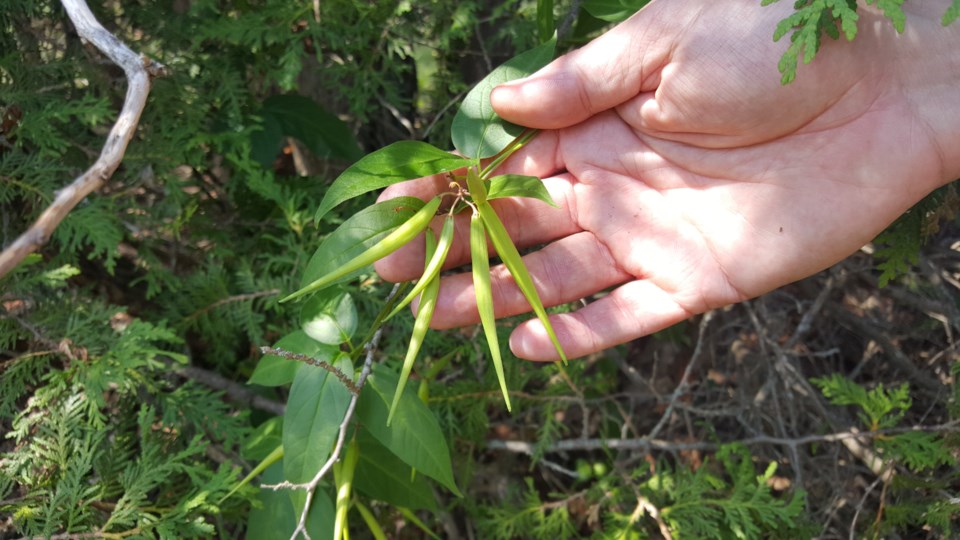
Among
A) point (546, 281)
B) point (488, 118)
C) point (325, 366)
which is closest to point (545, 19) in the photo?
point (488, 118)

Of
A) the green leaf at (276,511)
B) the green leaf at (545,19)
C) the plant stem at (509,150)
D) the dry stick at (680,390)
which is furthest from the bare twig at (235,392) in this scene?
the green leaf at (545,19)

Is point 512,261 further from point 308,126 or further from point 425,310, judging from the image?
point 308,126

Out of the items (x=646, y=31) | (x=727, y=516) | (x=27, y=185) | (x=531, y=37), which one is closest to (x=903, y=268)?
(x=727, y=516)

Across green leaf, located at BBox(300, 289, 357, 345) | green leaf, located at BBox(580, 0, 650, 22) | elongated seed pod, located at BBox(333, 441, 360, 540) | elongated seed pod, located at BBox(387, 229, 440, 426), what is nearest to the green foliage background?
green leaf, located at BBox(580, 0, 650, 22)

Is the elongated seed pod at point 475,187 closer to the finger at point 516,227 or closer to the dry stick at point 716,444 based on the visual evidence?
the finger at point 516,227

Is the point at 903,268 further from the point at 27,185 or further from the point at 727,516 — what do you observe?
the point at 27,185

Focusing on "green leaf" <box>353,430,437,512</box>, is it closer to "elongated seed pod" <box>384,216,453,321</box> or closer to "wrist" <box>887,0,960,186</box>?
"elongated seed pod" <box>384,216,453,321</box>
